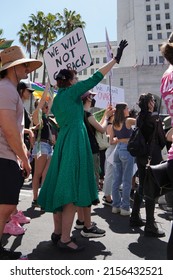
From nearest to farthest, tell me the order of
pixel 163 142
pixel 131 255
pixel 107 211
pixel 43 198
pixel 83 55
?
pixel 131 255 < pixel 43 198 < pixel 163 142 < pixel 83 55 < pixel 107 211

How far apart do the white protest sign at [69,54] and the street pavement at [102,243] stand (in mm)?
2180

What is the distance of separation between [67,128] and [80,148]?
11.0 inches

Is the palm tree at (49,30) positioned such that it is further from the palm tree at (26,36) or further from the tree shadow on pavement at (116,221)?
the tree shadow on pavement at (116,221)

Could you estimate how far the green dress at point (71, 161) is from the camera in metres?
3.10

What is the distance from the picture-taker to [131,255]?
3.16 meters

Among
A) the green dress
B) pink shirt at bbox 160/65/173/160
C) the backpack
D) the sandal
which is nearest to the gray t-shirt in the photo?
the green dress

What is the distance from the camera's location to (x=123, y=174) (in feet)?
15.9

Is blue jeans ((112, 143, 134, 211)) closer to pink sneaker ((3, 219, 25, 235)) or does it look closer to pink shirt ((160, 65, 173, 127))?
pink sneaker ((3, 219, 25, 235))

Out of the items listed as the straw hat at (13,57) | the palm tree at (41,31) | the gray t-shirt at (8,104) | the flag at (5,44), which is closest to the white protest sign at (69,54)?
the flag at (5,44)

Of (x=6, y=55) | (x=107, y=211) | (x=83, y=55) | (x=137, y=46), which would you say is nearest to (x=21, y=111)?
(x=6, y=55)

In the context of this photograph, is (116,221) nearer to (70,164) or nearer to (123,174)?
(123,174)

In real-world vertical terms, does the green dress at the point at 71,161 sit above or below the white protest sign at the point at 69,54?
below

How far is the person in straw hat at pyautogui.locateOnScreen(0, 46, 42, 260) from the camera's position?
8.15 feet
